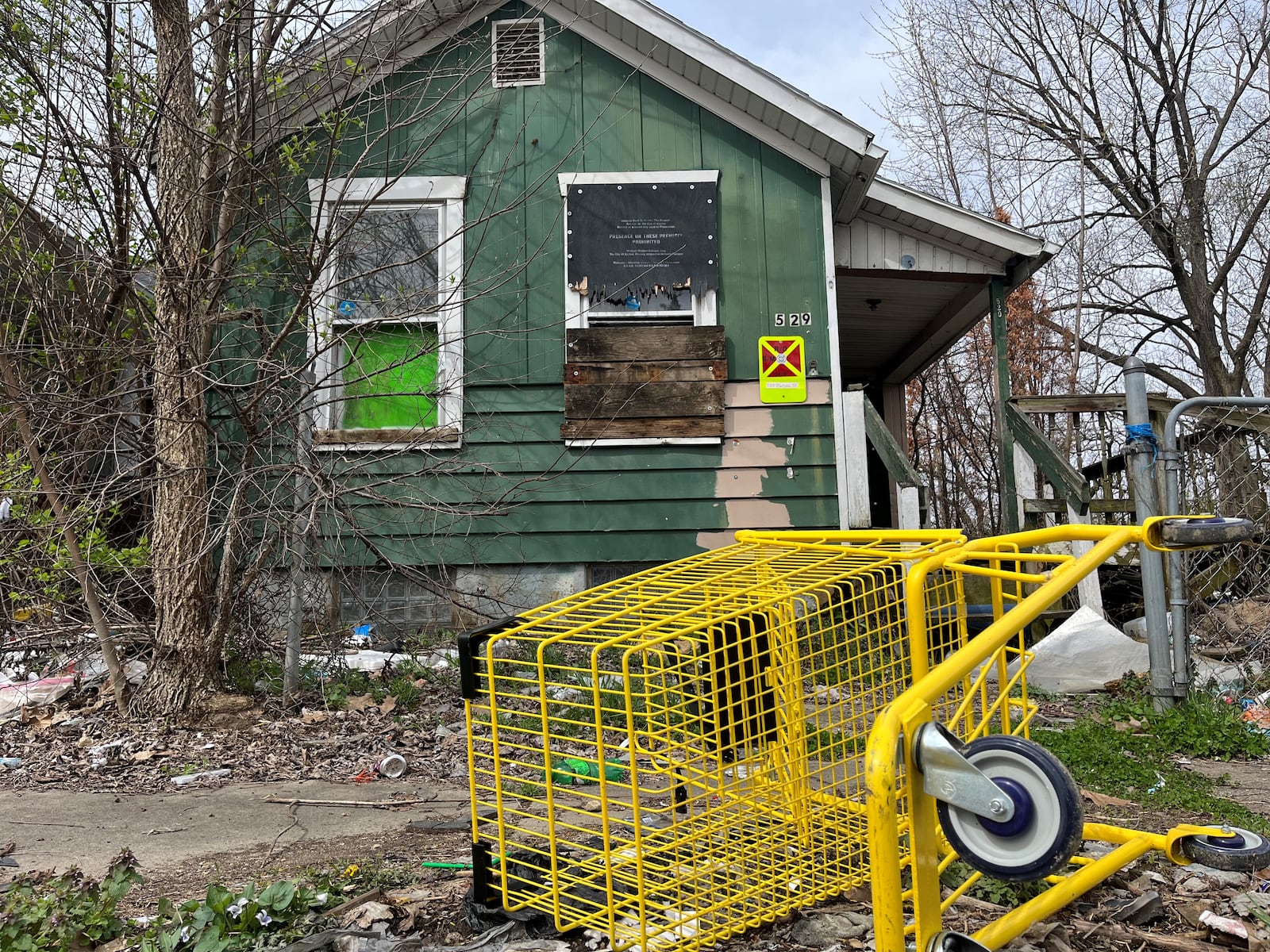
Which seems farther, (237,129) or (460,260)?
(460,260)

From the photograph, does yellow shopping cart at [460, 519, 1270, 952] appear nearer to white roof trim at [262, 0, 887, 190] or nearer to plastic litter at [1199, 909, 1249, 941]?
plastic litter at [1199, 909, 1249, 941]

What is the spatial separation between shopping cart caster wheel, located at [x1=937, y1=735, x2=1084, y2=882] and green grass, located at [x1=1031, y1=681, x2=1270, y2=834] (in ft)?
8.41

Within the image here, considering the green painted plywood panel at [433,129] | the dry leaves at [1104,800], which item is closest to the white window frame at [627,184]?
the green painted plywood panel at [433,129]

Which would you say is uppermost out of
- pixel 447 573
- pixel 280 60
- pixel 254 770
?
pixel 280 60

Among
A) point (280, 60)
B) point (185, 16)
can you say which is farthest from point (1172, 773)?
point (185, 16)

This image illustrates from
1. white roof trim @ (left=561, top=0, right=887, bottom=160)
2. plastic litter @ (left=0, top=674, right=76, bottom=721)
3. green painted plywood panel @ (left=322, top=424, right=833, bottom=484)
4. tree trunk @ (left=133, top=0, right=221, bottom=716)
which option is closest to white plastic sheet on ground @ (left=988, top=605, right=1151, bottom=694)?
green painted plywood panel @ (left=322, top=424, right=833, bottom=484)

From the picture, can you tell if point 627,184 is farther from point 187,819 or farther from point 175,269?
point 187,819

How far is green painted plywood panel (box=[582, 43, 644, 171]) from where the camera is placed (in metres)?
7.81

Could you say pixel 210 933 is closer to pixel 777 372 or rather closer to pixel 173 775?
pixel 173 775

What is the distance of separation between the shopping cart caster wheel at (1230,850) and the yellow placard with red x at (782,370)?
5173mm

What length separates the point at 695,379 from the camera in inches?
299

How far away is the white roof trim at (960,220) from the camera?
8.02m

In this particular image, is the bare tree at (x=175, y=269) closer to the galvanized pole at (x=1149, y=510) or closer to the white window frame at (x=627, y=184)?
the white window frame at (x=627, y=184)

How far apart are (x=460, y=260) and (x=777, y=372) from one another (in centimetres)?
266
